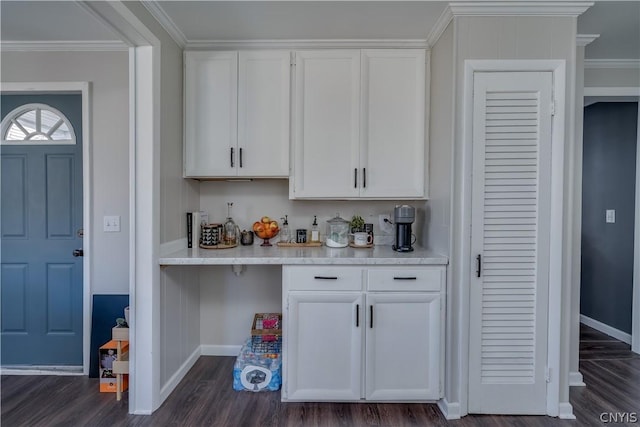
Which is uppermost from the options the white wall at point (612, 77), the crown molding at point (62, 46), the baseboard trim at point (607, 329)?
the crown molding at point (62, 46)

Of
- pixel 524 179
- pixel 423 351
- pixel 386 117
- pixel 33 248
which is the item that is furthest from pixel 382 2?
pixel 33 248

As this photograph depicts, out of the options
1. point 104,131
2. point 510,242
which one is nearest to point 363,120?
point 510,242

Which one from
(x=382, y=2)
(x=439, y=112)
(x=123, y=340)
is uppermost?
(x=382, y=2)

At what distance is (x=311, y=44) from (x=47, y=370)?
312 cm

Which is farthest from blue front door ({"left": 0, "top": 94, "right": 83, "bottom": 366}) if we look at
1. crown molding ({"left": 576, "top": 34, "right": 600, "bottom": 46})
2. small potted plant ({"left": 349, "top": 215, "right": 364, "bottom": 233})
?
crown molding ({"left": 576, "top": 34, "right": 600, "bottom": 46})

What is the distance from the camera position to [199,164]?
2.38 meters

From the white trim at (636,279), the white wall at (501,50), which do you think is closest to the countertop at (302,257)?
the white wall at (501,50)

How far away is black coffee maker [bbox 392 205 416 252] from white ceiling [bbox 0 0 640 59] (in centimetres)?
120

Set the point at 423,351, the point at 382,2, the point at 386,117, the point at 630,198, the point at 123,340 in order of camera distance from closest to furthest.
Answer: the point at 382,2, the point at 423,351, the point at 123,340, the point at 386,117, the point at 630,198

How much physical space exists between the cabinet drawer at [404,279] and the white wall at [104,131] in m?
1.82

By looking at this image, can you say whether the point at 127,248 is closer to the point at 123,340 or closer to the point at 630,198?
the point at 123,340

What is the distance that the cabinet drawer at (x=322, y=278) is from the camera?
6.59ft

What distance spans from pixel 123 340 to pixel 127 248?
0.66 m

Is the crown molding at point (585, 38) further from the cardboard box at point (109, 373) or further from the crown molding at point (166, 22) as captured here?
the cardboard box at point (109, 373)
